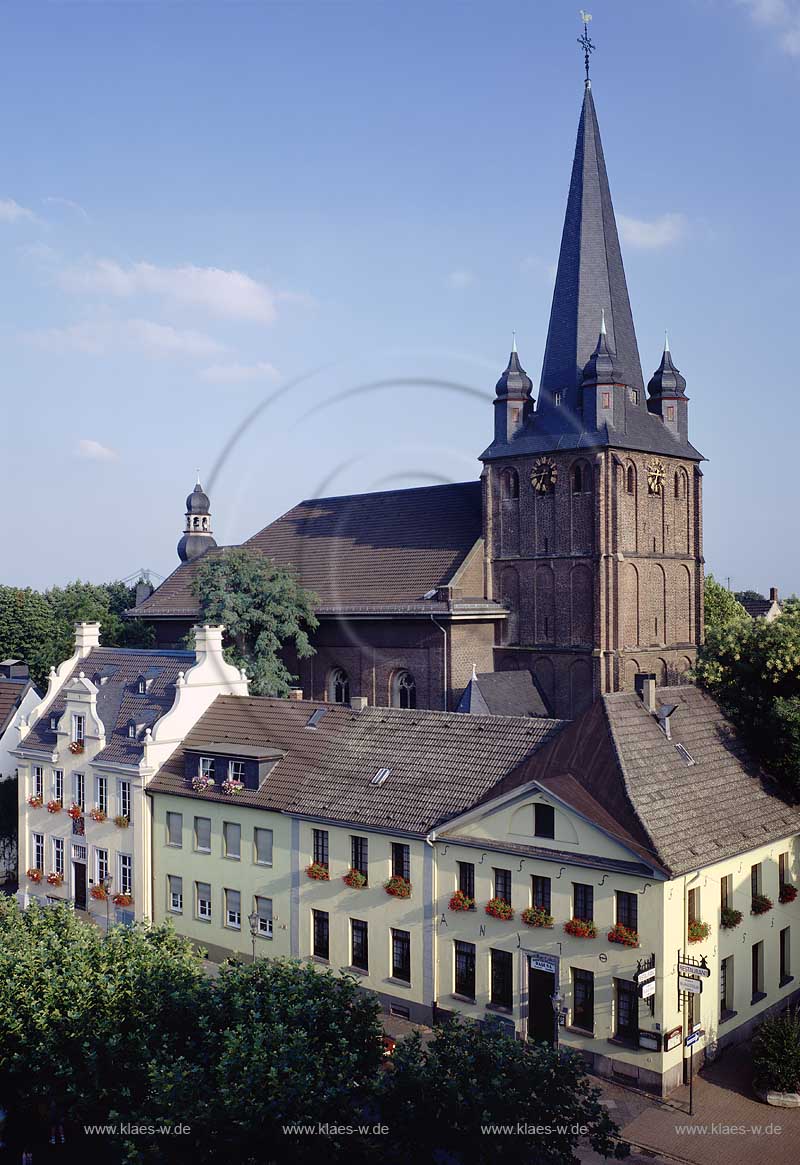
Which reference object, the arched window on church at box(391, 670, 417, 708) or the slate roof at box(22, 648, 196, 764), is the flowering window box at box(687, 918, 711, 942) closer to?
the slate roof at box(22, 648, 196, 764)

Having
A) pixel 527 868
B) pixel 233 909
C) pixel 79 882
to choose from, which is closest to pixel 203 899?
pixel 233 909

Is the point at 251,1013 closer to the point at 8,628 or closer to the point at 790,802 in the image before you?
the point at 790,802

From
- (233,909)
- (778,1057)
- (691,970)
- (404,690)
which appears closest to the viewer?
(778,1057)

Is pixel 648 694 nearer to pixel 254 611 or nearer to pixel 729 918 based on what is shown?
pixel 729 918

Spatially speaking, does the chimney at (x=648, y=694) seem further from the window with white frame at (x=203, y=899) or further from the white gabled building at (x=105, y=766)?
the white gabled building at (x=105, y=766)

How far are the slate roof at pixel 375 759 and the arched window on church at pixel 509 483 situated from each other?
91.7ft

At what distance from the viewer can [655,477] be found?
6334cm

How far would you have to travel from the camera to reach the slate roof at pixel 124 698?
Result: 141 ft

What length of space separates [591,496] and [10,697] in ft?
109

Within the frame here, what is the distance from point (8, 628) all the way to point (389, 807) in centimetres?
5544

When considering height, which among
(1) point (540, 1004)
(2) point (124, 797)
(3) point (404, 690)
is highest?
(3) point (404, 690)

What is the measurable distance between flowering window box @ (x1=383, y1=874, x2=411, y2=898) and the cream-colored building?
7 cm

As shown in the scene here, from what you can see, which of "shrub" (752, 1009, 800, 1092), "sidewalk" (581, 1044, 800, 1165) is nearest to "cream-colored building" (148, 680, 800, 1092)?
"sidewalk" (581, 1044, 800, 1165)

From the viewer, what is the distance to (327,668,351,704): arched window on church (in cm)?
6838
